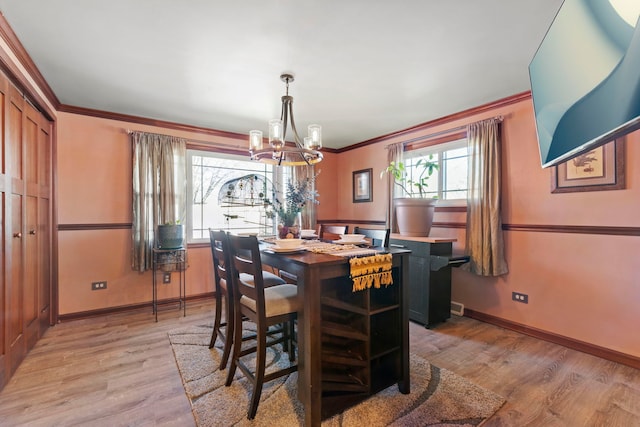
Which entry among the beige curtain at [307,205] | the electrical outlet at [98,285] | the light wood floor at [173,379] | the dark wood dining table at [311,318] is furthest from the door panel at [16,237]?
the beige curtain at [307,205]

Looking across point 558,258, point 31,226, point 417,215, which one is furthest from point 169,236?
point 558,258

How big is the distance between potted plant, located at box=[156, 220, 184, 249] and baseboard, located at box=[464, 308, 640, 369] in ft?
10.9

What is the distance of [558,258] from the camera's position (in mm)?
2633

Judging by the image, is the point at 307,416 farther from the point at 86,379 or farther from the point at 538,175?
the point at 538,175

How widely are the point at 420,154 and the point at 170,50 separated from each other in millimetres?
2943

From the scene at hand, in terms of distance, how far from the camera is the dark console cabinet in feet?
9.70

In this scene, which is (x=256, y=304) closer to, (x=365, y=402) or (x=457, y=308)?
(x=365, y=402)

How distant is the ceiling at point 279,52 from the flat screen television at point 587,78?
0.78 metres

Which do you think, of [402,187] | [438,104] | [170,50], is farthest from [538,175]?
[170,50]

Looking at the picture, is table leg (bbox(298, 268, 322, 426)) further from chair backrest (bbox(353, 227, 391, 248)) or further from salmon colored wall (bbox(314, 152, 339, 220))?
salmon colored wall (bbox(314, 152, 339, 220))

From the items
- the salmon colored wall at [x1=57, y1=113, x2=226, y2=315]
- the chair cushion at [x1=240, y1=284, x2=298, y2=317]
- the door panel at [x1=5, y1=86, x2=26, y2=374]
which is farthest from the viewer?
the salmon colored wall at [x1=57, y1=113, x2=226, y2=315]

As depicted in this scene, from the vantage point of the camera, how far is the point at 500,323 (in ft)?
9.84

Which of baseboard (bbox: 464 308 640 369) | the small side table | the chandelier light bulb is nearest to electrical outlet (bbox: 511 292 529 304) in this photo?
baseboard (bbox: 464 308 640 369)

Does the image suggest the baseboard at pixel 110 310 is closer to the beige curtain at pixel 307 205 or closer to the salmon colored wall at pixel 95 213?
the salmon colored wall at pixel 95 213
